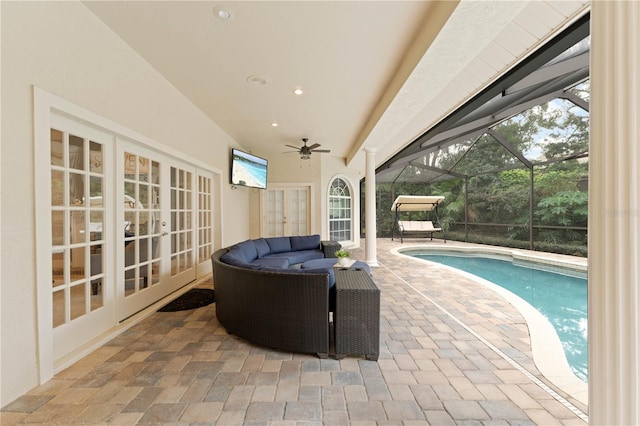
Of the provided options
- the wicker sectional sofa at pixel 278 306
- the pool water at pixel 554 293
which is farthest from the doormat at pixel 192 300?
the pool water at pixel 554 293

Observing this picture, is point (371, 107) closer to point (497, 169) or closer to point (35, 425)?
point (35, 425)

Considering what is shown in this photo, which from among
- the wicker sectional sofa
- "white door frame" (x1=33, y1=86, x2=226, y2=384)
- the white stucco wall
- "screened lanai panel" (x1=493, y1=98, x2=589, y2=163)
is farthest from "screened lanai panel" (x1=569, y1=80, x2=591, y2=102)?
"white door frame" (x1=33, y1=86, x2=226, y2=384)

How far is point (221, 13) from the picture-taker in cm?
204

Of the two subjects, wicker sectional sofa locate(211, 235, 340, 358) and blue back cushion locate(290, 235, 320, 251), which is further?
blue back cushion locate(290, 235, 320, 251)

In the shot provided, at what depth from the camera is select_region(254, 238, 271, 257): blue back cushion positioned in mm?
4555

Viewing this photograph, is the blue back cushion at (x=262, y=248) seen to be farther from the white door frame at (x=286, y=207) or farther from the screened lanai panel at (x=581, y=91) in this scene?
the screened lanai panel at (x=581, y=91)

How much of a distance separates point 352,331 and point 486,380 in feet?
3.23

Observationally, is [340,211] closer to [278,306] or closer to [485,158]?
[485,158]

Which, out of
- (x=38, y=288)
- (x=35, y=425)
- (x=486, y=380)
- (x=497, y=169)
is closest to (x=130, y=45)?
(x=38, y=288)

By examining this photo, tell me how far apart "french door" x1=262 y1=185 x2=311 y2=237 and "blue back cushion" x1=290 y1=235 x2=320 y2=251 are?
70.8 inches

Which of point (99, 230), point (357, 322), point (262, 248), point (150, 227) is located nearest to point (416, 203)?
point (262, 248)

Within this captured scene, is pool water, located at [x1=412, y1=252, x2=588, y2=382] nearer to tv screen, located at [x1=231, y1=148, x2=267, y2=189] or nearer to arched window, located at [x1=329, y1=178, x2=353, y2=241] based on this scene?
arched window, located at [x1=329, y1=178, x2=353, y2=241]

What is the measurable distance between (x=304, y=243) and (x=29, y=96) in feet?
14.2

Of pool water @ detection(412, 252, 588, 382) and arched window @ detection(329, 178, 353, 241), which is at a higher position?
arched window @ detection(329, 178, 353, 241)
